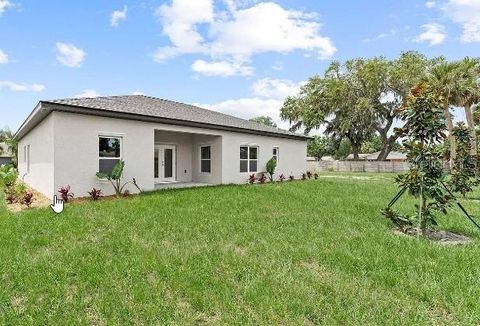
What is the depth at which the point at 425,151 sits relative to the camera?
6.45 metres

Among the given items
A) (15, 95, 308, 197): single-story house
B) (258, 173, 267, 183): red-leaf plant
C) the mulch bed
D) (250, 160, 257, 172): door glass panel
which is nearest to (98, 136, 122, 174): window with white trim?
(15, 95, 308, 197): single-story house

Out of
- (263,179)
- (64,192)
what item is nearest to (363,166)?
(263,179)

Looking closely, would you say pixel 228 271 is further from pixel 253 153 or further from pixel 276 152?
pixel 276 152

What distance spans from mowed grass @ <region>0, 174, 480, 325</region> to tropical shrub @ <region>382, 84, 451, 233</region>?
1007 millimetres

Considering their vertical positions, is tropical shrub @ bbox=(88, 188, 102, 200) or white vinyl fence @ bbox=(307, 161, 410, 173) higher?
white vinyl fence @ bbox=(307, 161, 410, 173)

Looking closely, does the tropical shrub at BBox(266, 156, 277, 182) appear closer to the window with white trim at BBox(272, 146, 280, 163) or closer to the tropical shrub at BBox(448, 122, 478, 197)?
the window with white trim at BBox(272, 146, 280, 163)

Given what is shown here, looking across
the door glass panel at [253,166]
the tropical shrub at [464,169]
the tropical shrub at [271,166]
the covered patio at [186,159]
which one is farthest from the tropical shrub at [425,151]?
the door glass panel at [253,166]

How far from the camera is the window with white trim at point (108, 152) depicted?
11461mm

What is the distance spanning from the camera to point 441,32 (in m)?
15.7

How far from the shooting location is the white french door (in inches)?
629

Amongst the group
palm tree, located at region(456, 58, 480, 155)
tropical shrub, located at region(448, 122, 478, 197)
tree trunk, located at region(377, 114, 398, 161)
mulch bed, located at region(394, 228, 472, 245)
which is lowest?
mulch bed, located at region(394, 228, 472, 245)

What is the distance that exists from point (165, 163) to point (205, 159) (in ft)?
7.12

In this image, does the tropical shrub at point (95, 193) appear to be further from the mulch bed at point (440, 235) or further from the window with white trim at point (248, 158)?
the mulch bed at point (440, 235)

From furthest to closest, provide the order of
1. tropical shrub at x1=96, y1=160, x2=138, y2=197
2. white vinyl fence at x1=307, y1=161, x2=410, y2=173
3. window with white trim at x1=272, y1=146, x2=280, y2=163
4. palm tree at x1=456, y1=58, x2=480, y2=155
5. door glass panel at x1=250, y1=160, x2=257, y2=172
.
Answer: white vinyl fence at x1=307, y1=161, x2=410, y2=173 → palm tree at x1=456, y1=58, x2=480, y2=155 → window with white trim at x1=272, y1=146, x2=280, y2=163 → door glass panel at x1=250, y1=160, x2=257, y2=172 → tropical shrub at x1=96, y1=160, x2=138, y2=197
